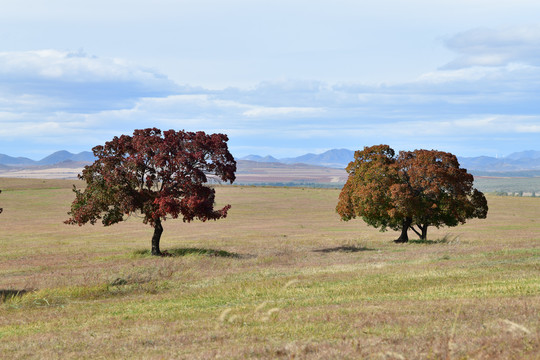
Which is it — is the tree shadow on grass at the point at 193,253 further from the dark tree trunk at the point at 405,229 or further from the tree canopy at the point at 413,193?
the dark tree trunk at the point at 405,229

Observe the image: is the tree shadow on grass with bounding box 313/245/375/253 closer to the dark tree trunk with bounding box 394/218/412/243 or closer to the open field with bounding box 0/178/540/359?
the open field with bounding box 0/178/540/359

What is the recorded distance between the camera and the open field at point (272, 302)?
1108 centimetres

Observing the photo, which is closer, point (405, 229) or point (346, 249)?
point (346, 249)

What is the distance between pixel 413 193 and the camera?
47.2m

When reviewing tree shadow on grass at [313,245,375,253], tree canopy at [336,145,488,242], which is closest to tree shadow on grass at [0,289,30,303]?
tree shadow on grass at [313,245,375,253]

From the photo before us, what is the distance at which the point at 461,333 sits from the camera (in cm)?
1123

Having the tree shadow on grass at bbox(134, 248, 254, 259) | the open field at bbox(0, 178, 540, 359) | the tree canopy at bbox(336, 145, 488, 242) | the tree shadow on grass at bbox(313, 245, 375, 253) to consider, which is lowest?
the tree shadow on grass at bbox(134, 248, 254, 259)

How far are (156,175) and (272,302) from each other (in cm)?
2283

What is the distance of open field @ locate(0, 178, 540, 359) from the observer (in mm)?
11078

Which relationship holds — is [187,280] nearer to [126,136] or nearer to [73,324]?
[73,324]

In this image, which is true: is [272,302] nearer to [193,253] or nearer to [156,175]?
[193,253]

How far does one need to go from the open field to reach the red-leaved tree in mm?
3372

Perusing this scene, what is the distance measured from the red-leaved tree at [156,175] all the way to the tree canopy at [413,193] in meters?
13.5

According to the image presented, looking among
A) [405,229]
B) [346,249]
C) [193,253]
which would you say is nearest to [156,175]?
[193,253]
